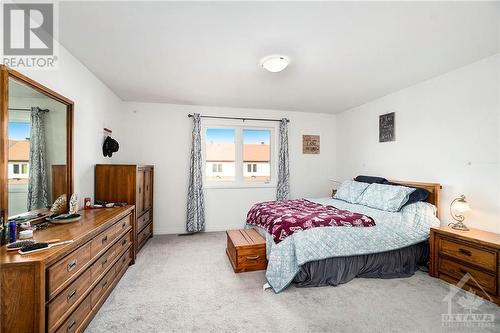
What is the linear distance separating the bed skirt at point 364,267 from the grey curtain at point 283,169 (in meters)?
2.26

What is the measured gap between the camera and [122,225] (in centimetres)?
256

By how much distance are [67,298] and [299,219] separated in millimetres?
2158

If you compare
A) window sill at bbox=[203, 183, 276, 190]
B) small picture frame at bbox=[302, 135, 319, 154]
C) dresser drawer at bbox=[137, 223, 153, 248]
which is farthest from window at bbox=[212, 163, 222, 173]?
small picture frame at bbox=[302, 135, 319, 154]

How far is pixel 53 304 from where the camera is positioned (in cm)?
135

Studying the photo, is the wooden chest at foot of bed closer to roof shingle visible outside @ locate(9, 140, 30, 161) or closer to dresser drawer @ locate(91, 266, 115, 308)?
dresser drawer @ locate(91, 266, 115, 308)

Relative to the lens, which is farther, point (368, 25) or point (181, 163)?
point (181, 163)

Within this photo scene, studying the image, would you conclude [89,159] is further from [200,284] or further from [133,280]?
[200,284]

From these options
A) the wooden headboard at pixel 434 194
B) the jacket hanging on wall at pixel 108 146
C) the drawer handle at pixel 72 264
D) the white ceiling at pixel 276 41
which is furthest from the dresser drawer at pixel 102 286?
the wooden headboard at pixel 434 194

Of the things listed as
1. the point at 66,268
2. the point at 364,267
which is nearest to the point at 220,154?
the point at 364,267

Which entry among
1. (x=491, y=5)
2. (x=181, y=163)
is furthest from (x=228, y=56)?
(x=181, y=163)

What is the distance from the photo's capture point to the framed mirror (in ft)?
5.19

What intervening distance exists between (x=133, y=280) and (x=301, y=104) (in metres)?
3.99

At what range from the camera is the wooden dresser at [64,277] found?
1229 mm

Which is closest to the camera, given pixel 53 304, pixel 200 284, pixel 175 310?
pixel 53 304
